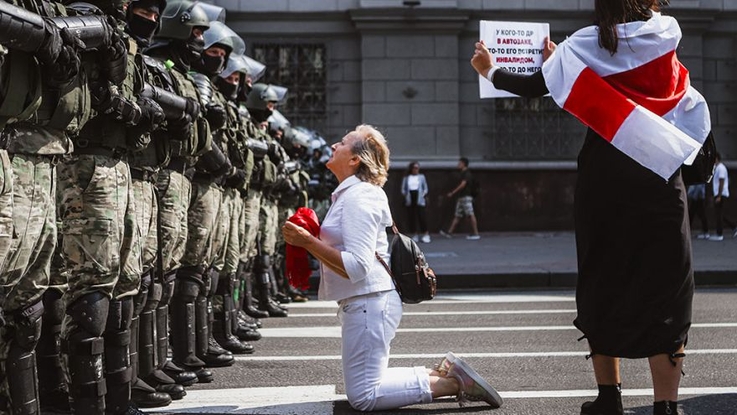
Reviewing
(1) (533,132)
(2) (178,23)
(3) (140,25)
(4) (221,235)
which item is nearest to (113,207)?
(3) (140,25)

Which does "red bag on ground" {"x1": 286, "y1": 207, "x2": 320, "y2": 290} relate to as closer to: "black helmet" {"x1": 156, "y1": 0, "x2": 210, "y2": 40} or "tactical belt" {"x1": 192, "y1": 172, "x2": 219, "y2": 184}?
"tactical belt" {"x1": 192, "y1": 172, "x2": 219, "y2": 184}

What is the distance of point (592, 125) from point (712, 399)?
1886 mm

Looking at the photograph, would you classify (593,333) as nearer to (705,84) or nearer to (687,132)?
(687,132)

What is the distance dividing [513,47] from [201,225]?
2.59 metres

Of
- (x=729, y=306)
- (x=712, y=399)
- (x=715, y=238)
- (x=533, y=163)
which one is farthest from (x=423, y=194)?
(x=712, y=399)

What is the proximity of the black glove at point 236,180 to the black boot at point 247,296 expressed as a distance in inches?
39.8

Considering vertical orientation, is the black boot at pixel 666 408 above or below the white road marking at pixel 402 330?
above

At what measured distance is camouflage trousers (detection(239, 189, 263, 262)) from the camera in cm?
879

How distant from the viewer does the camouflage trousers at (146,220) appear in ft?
17.5

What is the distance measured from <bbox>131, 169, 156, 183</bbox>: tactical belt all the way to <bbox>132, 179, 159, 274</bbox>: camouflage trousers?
0.05 ft

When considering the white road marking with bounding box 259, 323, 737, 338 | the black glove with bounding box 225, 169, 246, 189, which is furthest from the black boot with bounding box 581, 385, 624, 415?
the white road marking with bounding box 259, 323, 737, 338

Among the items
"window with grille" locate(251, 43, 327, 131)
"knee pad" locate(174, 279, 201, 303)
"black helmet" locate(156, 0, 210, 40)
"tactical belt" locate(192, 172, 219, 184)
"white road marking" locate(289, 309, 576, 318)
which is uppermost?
"window with grille" locate(251, 43, 327, 131)

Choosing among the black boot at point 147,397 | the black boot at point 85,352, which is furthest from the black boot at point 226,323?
the black boot at point 85,352

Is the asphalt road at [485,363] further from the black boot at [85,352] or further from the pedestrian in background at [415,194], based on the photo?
the pedestrian in background at [415,194]
